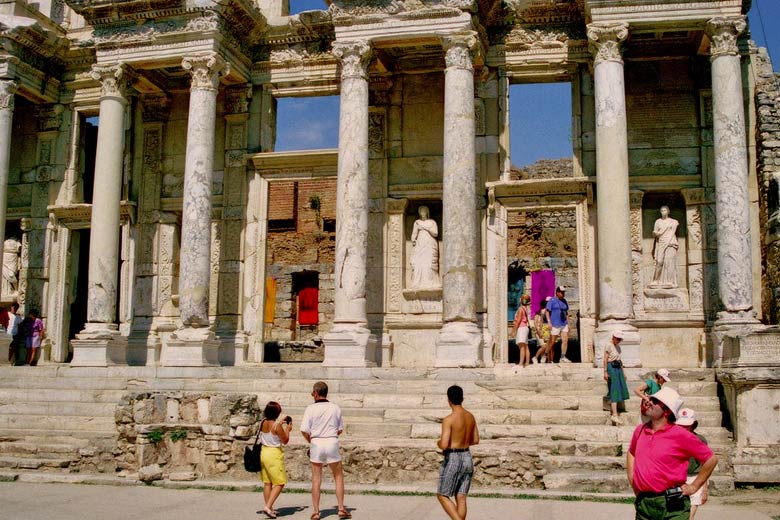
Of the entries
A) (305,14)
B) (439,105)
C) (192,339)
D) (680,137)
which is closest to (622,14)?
(680,137)

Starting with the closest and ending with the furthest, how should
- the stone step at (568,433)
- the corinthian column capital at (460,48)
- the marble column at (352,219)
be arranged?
the stone step at (568,433) → the marble column at (352,219) → the corinthian column capital at (460,48)

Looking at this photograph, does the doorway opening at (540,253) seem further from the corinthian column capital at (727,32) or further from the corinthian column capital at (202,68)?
the corinthian column capital at (202,68)

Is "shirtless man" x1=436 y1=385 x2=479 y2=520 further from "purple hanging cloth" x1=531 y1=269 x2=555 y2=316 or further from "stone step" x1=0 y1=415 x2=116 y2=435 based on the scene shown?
"purple hanging cloth" x1=531 y1=269 x2=555 y2=316

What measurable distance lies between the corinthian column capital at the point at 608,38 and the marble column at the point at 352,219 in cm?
463

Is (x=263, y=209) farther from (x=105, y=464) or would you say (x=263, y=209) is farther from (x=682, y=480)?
(x=682, y=480)

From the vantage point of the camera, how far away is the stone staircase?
10992 millimetres

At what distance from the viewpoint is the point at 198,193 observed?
18594 millimetres

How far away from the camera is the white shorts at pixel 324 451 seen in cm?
888

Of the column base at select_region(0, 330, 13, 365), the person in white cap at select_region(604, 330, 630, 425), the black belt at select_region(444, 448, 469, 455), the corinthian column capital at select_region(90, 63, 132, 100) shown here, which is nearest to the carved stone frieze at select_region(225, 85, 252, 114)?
the corinthian column capital at select_region(90, 63, 132, 100)

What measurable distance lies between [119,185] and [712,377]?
519 inches

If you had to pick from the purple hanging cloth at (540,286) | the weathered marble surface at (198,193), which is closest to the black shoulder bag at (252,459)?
the weathered marble surface at (198,193)

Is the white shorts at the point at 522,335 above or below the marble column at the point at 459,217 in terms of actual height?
below

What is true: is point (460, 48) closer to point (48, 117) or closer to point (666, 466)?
point (48, 117)

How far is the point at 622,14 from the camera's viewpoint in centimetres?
1709
